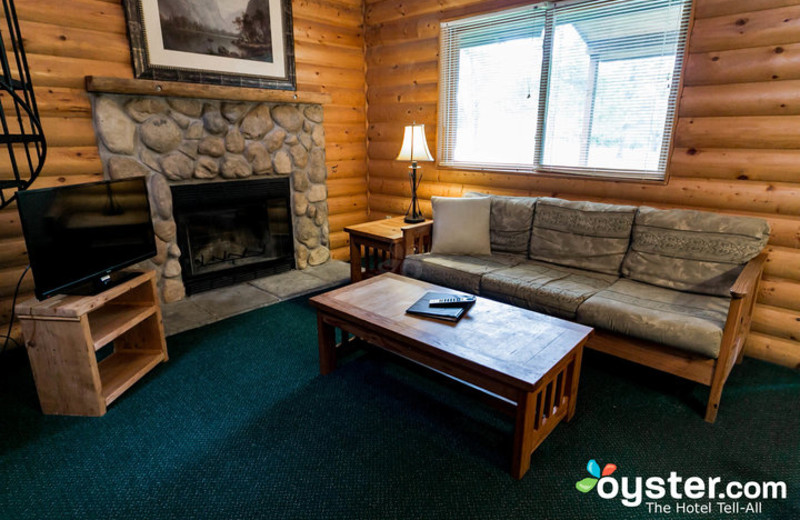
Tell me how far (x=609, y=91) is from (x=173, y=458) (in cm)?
326

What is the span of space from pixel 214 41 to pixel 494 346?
3032 mm

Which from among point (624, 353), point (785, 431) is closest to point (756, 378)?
point (785, 431)

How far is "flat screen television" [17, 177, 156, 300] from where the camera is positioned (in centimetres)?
196

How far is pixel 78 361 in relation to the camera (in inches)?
80.6

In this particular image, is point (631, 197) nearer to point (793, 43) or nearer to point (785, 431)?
point (793, 43)

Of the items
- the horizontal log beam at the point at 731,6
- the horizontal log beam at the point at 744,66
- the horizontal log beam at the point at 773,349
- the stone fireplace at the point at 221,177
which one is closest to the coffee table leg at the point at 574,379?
the horizontal log beam at the point at 773,349

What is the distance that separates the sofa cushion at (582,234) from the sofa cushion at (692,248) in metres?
0.08

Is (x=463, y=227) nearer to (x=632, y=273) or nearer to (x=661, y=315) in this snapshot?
(x=632, y=273)

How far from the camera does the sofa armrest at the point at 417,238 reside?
133 inches

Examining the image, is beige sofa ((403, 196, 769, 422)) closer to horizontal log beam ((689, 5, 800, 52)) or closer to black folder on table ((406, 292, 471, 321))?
black folder on table ((406, 292, 471, 321))

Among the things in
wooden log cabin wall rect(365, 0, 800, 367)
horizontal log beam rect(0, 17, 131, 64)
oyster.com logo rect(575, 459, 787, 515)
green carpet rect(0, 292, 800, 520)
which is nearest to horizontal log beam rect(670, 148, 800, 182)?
wooden log cabin wall rect(365, 0, 800, 367)

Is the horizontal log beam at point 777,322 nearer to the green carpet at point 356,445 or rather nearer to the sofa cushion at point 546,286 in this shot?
the green carpet at point 356,445

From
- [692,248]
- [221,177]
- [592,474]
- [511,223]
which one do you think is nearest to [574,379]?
[592,474]

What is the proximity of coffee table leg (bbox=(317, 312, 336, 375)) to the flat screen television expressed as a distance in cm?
107
